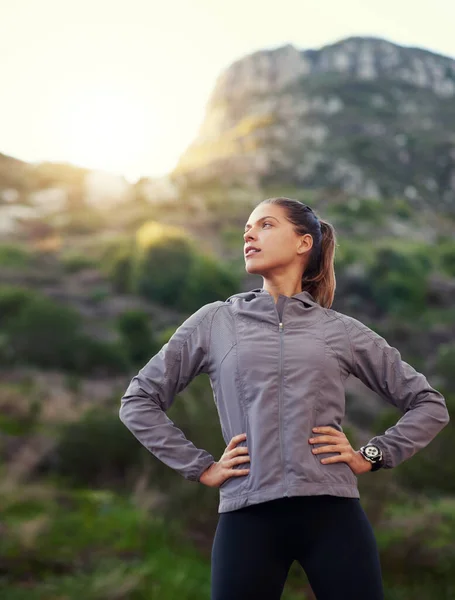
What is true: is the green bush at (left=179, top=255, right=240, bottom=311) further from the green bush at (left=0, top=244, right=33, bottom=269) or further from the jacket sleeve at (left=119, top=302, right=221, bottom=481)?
the jacket sleeve at (left=119, top=302, right=221, bottom=481)

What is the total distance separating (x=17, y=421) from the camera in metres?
11.5

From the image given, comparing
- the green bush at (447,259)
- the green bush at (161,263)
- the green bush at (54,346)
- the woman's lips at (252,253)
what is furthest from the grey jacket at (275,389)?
the green bush at (447,259)

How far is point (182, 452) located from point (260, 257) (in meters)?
0.59

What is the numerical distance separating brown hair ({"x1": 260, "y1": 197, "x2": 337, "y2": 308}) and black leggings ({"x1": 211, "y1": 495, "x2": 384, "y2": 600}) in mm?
666

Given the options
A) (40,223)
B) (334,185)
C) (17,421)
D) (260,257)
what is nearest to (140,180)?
(40,223)

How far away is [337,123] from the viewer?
93750 mm

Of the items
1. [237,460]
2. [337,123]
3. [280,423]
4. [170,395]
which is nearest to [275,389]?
[280,423]

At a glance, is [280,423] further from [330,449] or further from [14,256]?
[14,256]

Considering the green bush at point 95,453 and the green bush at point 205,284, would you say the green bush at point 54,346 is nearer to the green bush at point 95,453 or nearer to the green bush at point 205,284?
the green bush at point 205,284

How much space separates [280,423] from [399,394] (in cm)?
38

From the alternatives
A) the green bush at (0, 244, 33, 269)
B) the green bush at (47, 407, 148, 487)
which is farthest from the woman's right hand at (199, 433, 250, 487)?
the green bush at (0, 244, 33, 269)

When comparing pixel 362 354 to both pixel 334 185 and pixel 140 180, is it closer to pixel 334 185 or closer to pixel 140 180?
pixel 140 180

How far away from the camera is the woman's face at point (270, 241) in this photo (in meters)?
2.03

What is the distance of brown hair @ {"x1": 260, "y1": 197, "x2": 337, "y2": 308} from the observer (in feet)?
6.94
